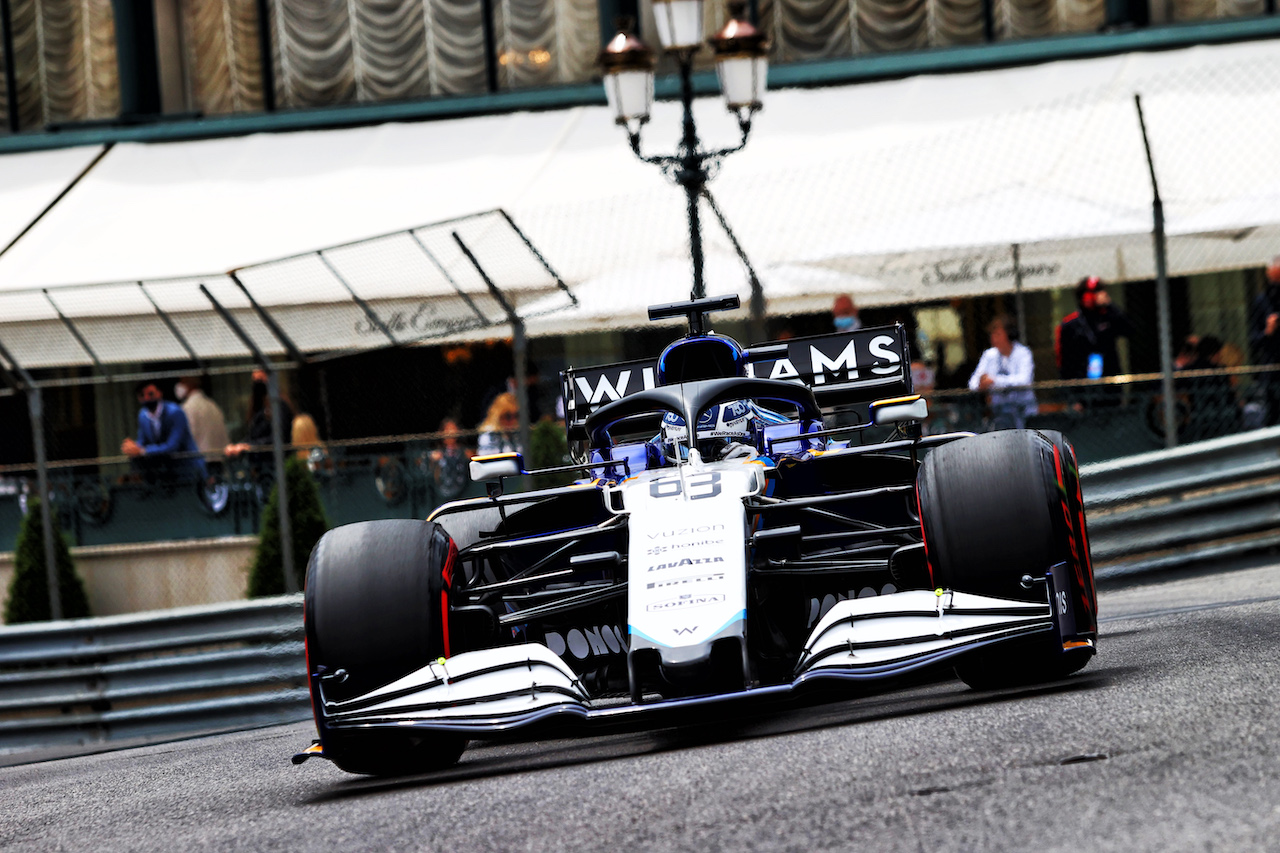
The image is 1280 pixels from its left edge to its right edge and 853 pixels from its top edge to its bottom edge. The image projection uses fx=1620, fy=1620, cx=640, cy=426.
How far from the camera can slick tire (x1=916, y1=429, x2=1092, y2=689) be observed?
4.77 m

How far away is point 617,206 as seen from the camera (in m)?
11.2

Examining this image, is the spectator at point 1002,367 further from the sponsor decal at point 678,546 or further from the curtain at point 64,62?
the curtain at point 64,62

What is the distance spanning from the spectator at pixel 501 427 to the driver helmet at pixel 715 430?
4422mm

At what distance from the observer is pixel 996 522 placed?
15.7ft

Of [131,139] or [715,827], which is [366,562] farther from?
[131,139]

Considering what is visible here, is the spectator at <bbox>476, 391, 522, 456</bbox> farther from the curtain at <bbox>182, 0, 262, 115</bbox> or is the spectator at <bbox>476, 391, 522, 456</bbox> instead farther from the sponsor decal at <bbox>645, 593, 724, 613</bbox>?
the curtain at <bbox>182, 0, 262, 115</bbox>

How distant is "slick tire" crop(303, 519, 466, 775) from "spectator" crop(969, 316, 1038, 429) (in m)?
5.80

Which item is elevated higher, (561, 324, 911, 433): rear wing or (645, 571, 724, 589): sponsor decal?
(561, 324, 911, 433): rear wing

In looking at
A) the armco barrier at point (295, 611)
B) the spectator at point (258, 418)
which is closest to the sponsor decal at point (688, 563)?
the armco barrier at point (295, 611)

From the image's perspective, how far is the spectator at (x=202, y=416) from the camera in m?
12.8

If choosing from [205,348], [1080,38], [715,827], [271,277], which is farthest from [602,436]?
[1080,38]

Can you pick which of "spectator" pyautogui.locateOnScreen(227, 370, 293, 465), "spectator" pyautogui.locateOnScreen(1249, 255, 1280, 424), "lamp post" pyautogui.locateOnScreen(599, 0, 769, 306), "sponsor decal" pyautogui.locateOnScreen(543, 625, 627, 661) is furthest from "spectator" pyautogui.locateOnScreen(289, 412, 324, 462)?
"sponsor decal" pyautogui.locateOnScreen(543, 625, 627, 661)

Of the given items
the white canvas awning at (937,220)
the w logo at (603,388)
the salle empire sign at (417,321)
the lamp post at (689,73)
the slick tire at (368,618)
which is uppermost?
the lamp post at (689,73)

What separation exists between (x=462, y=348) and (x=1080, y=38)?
8642mm
